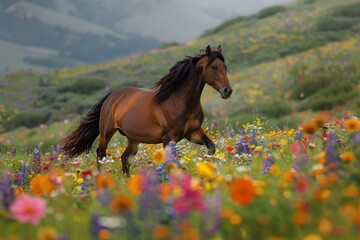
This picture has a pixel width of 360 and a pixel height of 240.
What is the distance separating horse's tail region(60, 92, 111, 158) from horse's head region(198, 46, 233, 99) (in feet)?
8.97

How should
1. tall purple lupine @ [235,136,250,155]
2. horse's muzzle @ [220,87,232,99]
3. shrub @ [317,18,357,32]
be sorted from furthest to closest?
shrub @ [317,18,357,32], horse's muzzle @ [220,87,232,99], tall purple lupine @ [235,136,250,155]

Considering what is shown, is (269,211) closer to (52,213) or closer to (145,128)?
(52,213)

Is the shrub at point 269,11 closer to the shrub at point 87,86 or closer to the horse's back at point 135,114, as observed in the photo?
the shrub at point 87,86

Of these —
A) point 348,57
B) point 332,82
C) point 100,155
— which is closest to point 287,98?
point 332,82

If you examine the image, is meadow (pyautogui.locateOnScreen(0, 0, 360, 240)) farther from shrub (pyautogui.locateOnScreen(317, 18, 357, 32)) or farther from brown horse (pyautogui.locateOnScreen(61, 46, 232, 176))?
brown horse (pyautogui.locateOnScreen(61, 46, 232, 176))

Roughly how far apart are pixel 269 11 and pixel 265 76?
2795 cm

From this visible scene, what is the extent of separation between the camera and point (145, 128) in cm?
731

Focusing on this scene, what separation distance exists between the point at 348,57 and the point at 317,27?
14.8m

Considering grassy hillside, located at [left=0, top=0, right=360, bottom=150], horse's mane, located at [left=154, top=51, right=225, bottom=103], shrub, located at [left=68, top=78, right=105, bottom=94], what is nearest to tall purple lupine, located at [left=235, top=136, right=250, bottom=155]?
horse's mane, located at [left=154, top=51, right=225, bottom=103]

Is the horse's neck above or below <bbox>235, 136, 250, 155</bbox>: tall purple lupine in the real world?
above

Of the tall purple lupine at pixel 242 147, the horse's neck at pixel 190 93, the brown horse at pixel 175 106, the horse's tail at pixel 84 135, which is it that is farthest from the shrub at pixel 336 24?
the tall purple lupine at pixel 242 147

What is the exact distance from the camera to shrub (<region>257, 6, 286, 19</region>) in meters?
52.2

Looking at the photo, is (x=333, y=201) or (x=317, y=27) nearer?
(x=333, y=201)

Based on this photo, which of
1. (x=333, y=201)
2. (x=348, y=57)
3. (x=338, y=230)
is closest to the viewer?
(x=338, y=230)
